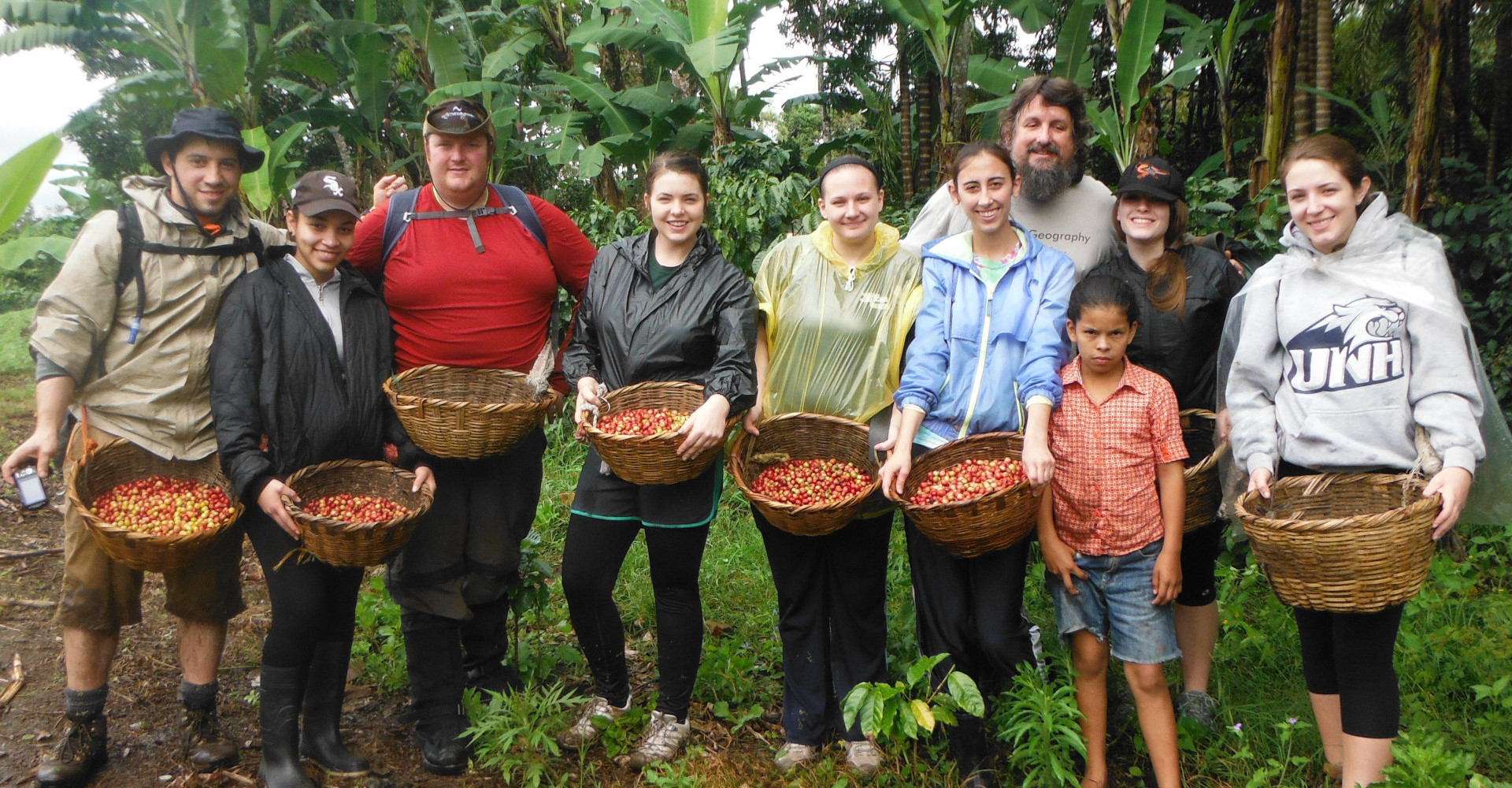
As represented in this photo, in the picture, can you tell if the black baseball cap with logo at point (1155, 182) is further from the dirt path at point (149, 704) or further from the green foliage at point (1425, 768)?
the dirt path at point (149, 704)

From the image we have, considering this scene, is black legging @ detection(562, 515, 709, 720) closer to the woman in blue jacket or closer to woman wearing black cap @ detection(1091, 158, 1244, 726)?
the woman in blue jacket

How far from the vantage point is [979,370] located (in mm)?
2910

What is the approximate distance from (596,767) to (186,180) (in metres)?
2.26

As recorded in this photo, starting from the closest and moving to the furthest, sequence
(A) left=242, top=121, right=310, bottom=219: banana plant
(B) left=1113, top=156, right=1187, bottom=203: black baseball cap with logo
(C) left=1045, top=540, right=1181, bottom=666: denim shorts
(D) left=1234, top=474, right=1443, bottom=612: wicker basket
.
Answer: (D) left=1234, top=474, right=1443, bottom=612: wicker basket
(C) left=1045, top=540, right=1181, bottom=666: denim shorts
(B) left=1113, top=156, right=1187, bottom=203: black baseball cap with logo
(A) left=242, top=121, right=310, bottom=219: banana plant

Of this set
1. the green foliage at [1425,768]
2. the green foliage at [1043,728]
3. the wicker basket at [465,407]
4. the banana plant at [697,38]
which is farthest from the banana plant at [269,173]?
the green foliage at [1425,768]

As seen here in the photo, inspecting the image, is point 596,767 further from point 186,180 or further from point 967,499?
point 186,180

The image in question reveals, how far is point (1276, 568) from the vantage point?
249cm

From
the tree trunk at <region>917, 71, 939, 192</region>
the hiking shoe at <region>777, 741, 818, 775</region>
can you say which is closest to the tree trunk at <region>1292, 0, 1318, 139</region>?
the tree trunk at <region>917, 71, 939, 192</region>

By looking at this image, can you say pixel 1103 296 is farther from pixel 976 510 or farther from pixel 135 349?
pixel 135 349

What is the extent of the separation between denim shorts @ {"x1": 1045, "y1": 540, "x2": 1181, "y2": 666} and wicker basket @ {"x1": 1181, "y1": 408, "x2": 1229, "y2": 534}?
0.24 meters

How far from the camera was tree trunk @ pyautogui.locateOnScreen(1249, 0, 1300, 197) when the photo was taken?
5624 millimetres

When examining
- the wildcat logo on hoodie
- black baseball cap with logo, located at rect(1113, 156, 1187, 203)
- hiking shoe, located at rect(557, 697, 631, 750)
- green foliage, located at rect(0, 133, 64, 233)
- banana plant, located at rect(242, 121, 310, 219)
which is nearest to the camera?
the wildcat logo on hoodie

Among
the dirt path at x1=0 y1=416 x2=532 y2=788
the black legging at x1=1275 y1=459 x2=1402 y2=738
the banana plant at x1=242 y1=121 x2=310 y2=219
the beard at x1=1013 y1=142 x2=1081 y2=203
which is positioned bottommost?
the dirt path at x1=0 y1=416 x2=532 y2=788

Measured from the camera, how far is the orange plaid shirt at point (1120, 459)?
282cm
